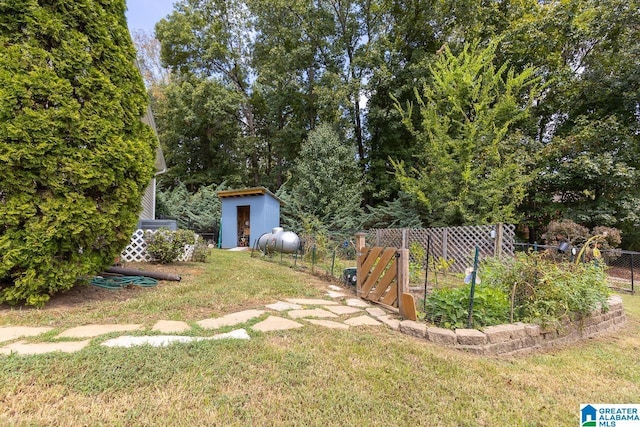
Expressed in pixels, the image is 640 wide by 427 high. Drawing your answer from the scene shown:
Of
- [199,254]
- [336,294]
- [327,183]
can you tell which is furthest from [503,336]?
[327,183]

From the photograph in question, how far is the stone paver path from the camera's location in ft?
8.01

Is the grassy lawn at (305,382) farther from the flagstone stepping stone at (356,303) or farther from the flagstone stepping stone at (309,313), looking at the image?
the flagstone stepping stone at (356,303)

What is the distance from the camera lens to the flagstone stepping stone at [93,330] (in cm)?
264

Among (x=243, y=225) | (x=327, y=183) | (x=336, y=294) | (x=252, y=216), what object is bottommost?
(x=336, y=294)

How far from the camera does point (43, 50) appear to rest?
334 cm

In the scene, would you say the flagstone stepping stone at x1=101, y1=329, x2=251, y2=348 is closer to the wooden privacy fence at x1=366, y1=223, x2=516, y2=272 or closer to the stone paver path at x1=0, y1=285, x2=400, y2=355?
the stone paver path at x1=0, y1=285, x2=400, y2=355

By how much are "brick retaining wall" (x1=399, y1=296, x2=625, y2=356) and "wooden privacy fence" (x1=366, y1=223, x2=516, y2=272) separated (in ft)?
11.7

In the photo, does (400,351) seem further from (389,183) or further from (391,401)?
(389,183)

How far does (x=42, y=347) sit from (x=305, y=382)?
201 centimetres

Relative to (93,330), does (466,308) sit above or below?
above

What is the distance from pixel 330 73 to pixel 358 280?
13035mm

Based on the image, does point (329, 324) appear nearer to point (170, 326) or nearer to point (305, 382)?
point (305, 382)

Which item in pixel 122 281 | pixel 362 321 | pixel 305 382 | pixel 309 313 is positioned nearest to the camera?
pixel 305 382

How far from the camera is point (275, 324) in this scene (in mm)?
3182
